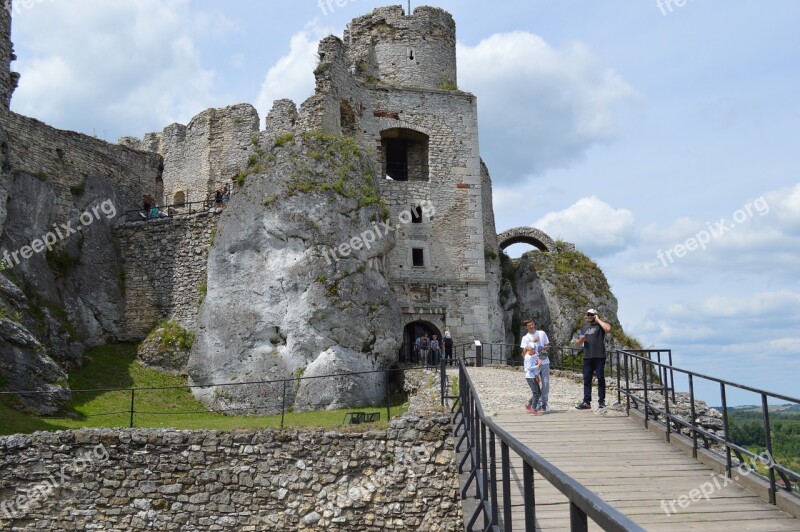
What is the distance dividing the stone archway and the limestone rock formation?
16956 mm

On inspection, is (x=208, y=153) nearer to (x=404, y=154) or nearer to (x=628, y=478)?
(x=404, y=154)

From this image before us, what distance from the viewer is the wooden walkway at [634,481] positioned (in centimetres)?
618

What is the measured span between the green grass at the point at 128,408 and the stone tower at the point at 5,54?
844cm

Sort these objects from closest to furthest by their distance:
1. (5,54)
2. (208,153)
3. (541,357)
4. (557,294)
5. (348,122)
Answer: (541,357)
(5,54)
(348,122)
(208,153)
(557,294)

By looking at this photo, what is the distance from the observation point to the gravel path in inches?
476

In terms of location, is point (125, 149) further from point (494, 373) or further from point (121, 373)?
point (494, 373)

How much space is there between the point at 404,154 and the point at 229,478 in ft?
64.9

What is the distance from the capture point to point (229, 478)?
1167 centimetres

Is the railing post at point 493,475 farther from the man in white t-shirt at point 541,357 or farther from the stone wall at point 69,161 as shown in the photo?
the stone wall at point 69,161

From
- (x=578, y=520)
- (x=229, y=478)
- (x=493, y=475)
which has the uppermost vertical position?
(x=578, y=520)

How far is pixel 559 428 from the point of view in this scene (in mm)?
9680

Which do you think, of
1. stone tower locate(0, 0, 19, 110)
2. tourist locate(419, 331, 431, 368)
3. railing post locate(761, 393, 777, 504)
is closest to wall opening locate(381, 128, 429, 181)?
tourist locate(419, 331, 431, 368)

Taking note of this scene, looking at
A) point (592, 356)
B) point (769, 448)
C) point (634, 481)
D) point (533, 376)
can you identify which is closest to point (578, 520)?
point (769, 448)

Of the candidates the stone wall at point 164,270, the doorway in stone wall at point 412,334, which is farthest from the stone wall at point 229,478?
the doorway in stone wall at point 412,334
